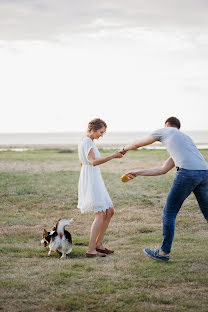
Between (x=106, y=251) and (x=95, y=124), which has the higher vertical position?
(x=95, y=124)

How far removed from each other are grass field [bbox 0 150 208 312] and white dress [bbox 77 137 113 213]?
84 cm

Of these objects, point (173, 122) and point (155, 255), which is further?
point (155, 255)

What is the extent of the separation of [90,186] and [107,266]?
49.8 inches

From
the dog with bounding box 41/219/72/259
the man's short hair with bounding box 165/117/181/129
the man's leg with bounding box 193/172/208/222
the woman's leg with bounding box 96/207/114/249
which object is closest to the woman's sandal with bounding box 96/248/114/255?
the woman's leg with bounding box 96/207/114/249

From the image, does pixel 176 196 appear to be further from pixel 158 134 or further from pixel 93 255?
pixel 93 255

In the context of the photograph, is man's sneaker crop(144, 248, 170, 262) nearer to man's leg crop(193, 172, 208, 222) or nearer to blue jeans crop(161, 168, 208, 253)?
blue jeans crop(161, 168, 208, 253)

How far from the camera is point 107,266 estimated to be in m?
6.19

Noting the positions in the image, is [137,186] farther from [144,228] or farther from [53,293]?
[53,293]

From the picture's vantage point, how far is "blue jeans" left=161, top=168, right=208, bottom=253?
590 centimetres

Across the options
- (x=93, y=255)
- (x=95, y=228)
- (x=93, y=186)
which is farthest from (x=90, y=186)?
(x=93, y=255)

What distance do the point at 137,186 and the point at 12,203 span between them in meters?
4.98

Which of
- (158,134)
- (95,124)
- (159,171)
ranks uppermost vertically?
(95,124)

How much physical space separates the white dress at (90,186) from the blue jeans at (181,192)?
1096 mm

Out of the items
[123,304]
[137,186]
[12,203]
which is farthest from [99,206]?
[137,186]
